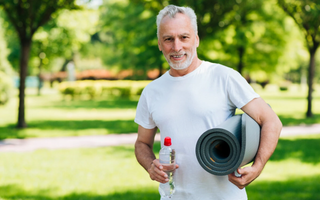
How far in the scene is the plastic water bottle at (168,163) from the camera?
7.49ft

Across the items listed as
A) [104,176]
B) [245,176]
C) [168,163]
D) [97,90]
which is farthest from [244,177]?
[97,90]

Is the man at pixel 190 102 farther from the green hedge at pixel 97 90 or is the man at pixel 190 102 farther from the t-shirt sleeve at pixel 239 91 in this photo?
the green hedge at pixel 97 90

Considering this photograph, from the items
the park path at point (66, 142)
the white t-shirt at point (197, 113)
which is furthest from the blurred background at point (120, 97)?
the white t-shirt at point (197, 113)

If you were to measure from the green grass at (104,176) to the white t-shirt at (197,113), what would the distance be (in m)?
3.39

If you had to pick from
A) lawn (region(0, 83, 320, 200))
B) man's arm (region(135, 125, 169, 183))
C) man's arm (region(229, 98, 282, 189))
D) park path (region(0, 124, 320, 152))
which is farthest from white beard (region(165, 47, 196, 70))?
park path (region(0, 124, 320, 152))

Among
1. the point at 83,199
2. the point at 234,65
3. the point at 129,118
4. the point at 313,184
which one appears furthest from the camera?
the point at 234,65

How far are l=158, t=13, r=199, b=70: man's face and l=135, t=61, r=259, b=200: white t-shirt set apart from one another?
11cm

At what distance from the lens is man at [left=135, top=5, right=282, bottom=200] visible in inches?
90.1

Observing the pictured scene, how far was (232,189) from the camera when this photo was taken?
7.68 ft

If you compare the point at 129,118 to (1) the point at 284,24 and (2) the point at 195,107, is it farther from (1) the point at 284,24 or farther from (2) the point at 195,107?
(2) the point at 195,107

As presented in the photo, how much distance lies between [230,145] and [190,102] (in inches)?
17.3

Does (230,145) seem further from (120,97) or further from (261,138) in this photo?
(120,97)

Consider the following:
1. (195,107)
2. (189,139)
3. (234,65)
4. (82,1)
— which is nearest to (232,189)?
(189,139)

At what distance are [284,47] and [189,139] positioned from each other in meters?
25.7
